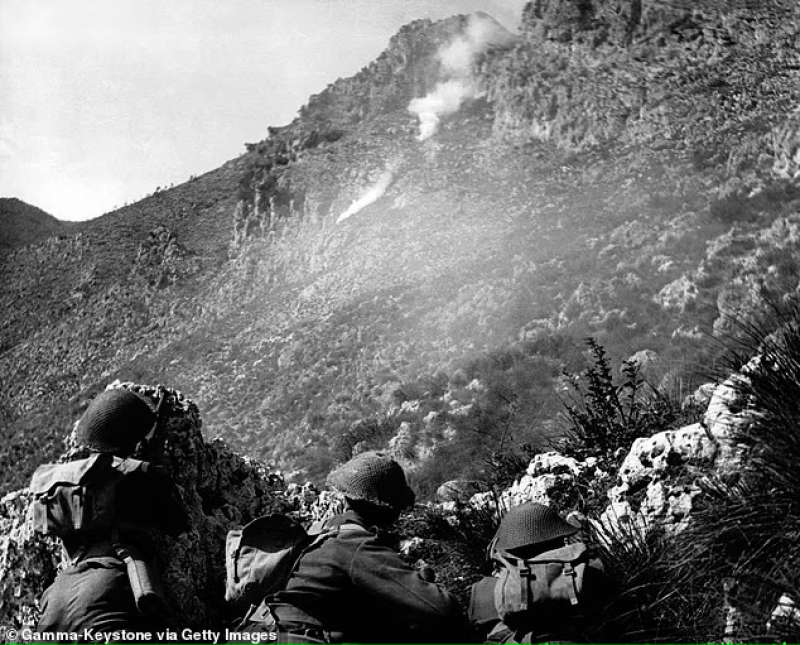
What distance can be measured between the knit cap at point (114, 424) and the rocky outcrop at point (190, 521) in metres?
0.25

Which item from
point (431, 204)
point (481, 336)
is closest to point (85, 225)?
point (431, 204)

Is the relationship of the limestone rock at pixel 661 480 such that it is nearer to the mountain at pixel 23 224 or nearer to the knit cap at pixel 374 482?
the knit cap at pixel 374 482

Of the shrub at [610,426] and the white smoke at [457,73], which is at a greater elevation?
the white smoke at [457,73]

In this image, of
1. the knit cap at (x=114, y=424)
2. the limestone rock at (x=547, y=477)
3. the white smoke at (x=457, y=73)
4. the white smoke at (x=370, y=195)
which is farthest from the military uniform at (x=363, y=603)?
the white smoke at (x=457, y=73)

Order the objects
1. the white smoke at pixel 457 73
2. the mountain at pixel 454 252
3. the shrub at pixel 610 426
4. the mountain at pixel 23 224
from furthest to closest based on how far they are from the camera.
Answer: the mountain at pixel 23 224
the white smoke at pixel 457 73
the mountain at pixel 454 252
the shrub at pixel 610 426

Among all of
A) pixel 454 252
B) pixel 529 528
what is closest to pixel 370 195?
pixel 454 252

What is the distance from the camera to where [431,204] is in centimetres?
2753

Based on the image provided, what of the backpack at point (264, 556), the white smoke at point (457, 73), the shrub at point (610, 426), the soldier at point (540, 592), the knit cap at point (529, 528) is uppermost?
the white smoke at point (457, 73)

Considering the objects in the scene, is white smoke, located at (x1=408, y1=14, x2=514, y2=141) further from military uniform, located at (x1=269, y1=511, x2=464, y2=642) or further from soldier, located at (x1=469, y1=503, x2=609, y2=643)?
military uniform, located at (x1=269, y1=511, x2=464, y2=642)

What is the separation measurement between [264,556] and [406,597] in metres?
0.67

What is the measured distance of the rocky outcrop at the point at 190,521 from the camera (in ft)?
10.5

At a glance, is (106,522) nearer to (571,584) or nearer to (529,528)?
(529,528)

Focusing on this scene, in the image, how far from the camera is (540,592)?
237cm

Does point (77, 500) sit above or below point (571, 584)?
above
